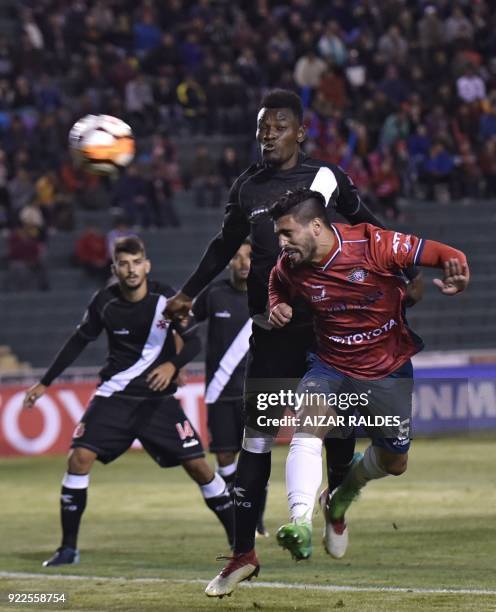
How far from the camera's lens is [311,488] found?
278 inches

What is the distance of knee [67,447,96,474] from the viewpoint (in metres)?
10.2

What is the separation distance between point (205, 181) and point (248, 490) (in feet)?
58.8

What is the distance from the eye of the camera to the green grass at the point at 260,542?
309 inches

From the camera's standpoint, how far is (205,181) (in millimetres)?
25328

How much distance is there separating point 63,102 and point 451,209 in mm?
7449

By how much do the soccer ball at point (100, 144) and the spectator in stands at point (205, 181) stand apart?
1452 centimetres

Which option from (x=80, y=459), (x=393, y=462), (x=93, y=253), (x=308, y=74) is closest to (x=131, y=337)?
(x=80, y=459)

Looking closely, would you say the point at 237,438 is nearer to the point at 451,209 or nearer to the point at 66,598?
the point at 66,598

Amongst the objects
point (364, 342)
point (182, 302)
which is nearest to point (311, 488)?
point (364, 342)

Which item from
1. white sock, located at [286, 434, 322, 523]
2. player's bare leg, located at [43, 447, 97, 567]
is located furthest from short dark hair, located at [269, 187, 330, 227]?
player's bare leg, located at [43, 447, 97, 567]

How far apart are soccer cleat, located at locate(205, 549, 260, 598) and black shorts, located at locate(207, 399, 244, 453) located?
3763mm

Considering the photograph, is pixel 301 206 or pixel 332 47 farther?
pixel 332 47

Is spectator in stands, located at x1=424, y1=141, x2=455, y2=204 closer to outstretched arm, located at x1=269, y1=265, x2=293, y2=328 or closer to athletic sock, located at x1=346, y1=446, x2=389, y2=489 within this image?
athletic sock, located at x1=346, y1=446, x2=389, y2=489

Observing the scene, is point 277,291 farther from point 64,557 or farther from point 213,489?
point 64,557
